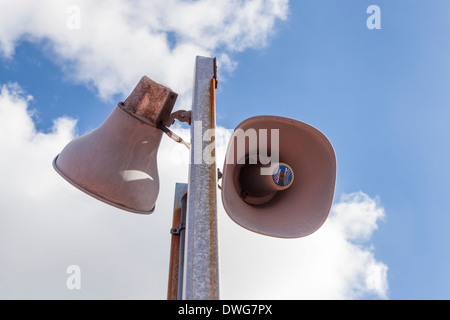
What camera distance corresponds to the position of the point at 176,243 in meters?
1.87

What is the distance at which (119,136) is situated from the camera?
2.01 m

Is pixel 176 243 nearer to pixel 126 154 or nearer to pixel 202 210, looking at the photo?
pixel 126 154

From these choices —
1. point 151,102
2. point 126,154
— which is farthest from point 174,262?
point 151,102

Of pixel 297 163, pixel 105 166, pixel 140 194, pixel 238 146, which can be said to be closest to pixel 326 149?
pixel 297 163

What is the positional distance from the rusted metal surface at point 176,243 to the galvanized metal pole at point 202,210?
0.46m

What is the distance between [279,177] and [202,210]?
0.95 metres

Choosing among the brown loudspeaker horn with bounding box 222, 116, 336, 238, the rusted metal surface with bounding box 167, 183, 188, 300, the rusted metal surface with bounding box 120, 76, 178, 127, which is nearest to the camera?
the rusted metal surface with bounding box 167, 183, 188, 300

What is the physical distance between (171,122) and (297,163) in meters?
0.79

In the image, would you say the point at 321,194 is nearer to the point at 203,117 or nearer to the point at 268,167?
the point at 268,167

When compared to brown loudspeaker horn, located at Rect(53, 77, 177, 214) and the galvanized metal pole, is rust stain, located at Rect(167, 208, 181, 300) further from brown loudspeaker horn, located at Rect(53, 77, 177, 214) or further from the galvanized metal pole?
the galvanized metal pole

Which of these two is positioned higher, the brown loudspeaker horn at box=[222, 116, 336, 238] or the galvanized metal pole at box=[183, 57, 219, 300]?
A: the brown loudspeaker horn at box=[222, 116, 336, 238]

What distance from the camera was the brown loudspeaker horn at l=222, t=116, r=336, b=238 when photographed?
1875mm

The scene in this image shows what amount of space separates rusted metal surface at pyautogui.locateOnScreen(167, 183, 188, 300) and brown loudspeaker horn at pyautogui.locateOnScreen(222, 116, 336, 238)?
0.96ft

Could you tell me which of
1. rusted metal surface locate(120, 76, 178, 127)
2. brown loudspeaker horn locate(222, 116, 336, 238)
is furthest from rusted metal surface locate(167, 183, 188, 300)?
rusted metal surface locate(120, 76, 178, 127)
